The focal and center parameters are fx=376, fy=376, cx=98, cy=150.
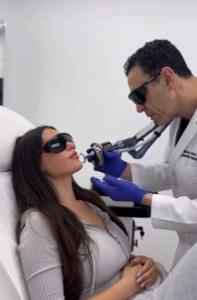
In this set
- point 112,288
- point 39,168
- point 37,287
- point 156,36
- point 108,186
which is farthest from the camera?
point 156,36

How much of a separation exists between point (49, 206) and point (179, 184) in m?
0.58

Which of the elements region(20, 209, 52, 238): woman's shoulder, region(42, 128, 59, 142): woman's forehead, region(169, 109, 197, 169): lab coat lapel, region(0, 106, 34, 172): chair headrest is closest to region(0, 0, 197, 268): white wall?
region(169, 109, 197, 169): lab coat lapel

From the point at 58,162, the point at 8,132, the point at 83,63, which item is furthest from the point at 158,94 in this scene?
the point at 83,63

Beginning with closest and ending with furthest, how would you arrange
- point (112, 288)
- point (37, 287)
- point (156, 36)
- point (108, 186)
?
point (37, 287)
point (112, 288)
point (108, 186)
point (156, 36)

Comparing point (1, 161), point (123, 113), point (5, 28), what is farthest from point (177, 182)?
point (5, 28)

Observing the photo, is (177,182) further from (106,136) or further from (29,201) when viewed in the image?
(106,136)

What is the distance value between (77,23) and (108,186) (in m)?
1.40

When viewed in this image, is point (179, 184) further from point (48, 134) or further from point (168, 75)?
point (48, 134)

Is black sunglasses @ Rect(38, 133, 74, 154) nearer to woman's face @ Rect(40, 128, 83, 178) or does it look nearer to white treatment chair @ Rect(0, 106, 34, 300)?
woman's face @ Rect(40, 128, 83, 178)

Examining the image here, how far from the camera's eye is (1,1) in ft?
8.10

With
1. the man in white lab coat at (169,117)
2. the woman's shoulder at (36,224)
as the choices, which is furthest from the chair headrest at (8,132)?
the man in white lab coat at (169,117)

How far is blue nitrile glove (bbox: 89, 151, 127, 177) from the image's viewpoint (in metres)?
1.63

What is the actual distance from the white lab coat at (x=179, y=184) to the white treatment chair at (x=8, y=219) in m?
0.51

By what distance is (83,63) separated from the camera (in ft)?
8.05
